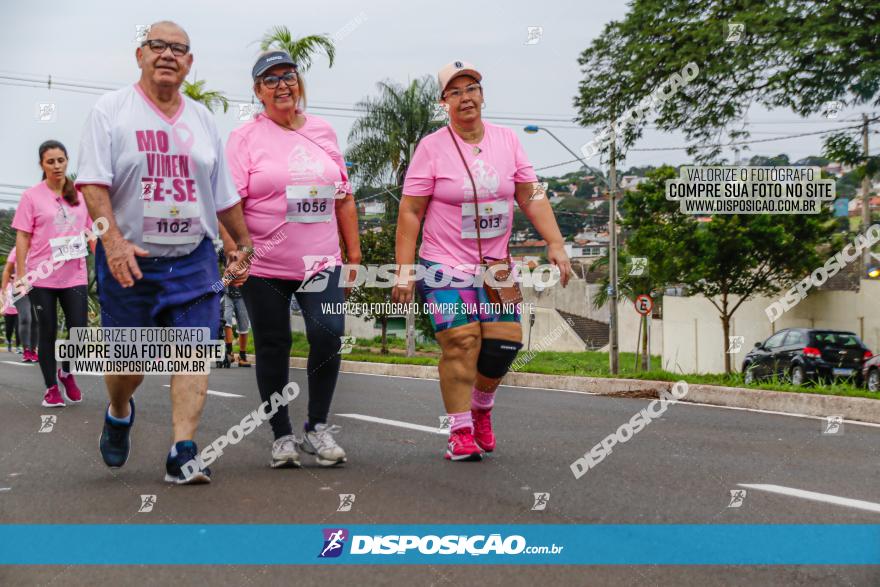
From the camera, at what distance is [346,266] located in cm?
581

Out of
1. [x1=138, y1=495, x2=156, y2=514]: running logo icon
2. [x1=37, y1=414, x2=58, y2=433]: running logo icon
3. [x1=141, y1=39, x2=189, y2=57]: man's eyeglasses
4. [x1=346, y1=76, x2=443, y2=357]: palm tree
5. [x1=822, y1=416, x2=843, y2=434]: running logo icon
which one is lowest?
[x1=822, y1=416, x2=843, y2=434]: running logo icon

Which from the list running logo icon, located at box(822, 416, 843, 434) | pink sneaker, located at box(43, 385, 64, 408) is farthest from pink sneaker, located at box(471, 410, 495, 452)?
pink sneaker, located at box(43, 385, 64, 408)

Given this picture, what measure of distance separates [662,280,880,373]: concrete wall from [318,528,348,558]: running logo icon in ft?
76.1

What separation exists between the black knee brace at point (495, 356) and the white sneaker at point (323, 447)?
0.87m

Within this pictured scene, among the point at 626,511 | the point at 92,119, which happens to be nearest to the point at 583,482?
the point at 626,511

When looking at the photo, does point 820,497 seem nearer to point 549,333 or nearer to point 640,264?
point 640,264

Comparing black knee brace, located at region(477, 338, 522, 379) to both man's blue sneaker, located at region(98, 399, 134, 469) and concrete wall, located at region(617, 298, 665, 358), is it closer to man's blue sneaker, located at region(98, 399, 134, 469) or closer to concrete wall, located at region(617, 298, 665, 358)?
man's blue sneaker, located at region(98, 399, 134, 469)

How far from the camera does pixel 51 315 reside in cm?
857

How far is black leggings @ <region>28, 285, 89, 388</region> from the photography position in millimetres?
8539

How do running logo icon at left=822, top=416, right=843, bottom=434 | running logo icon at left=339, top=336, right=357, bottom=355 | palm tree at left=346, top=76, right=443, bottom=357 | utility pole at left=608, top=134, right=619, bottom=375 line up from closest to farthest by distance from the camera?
running logo icon at left=339, top=336, right=357, bottom=355 → running logo icon at left=822, top=416, right=843, bottom=434 → utility pole at left=608, top=134, right=619, bottom=375 → palm tree at left=346, top=76, right=443, bottom=357

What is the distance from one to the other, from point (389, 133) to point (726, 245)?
12461 mm

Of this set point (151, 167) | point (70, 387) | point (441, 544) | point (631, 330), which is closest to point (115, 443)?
point (151, 167)

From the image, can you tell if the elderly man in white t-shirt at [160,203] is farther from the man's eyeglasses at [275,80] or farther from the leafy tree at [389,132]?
the leafy tree at [389,132]

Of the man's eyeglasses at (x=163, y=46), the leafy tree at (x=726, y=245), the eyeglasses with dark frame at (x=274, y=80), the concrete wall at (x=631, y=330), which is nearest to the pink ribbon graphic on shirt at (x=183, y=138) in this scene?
the man's eyeglasses at (x=163, y=46)
